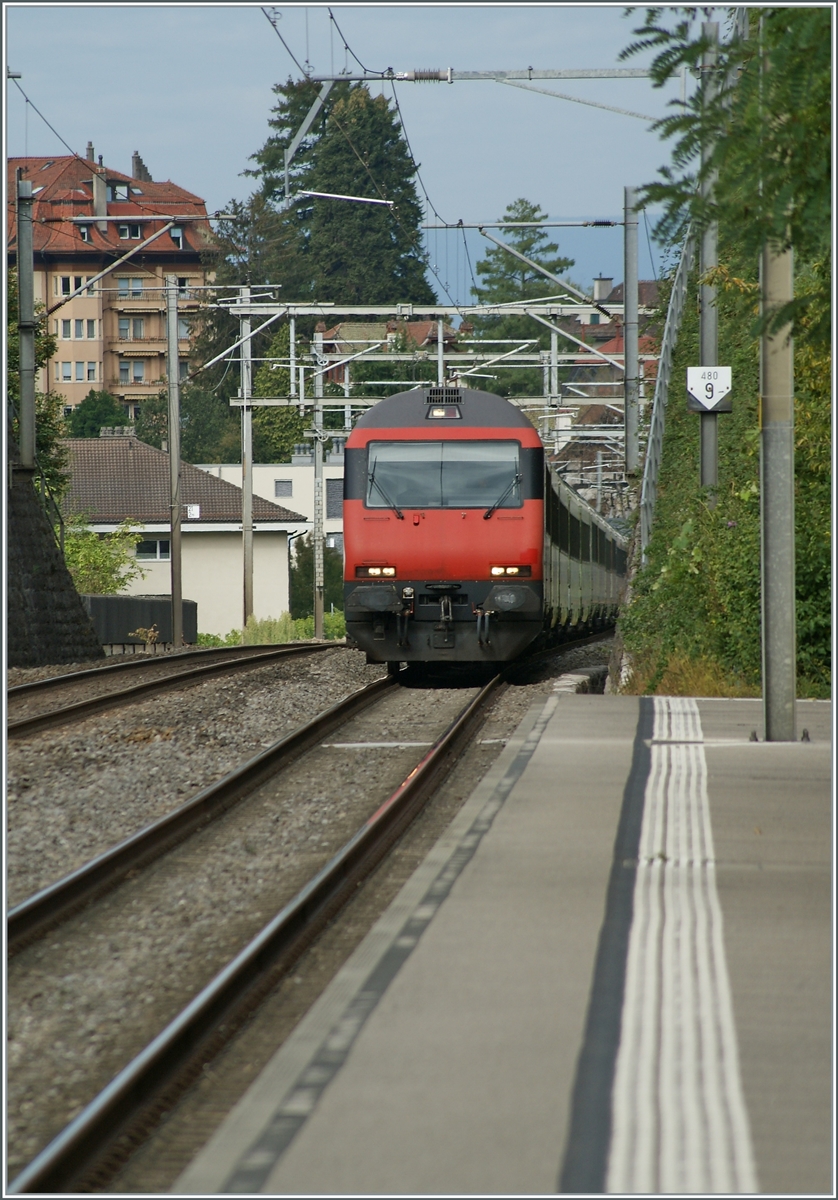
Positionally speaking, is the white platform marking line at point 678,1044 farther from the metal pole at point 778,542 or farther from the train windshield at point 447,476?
the train windshield at point 447,476

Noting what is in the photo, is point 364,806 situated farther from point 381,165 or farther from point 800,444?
point 381,165

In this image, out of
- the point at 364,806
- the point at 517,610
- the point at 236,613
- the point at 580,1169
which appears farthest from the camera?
the point at 236,613

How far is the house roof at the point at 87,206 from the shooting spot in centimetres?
10688

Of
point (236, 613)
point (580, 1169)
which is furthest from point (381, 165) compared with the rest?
point (580, 1169)

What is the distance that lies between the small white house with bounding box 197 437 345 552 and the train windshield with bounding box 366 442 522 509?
61823 millimetres

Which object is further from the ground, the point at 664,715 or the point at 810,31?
Answer: the point at 810,31

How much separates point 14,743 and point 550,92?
33.3 ft

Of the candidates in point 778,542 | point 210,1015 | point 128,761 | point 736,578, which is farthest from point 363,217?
point 210,1015

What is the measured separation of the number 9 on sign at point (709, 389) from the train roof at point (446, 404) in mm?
1955

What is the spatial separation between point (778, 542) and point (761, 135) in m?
3.52

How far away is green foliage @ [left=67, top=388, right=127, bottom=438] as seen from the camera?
103812 millimetres

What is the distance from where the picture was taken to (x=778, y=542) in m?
10.5

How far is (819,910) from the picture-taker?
245 inches

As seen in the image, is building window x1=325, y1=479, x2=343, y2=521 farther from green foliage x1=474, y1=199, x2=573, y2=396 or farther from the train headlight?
the train headlight
